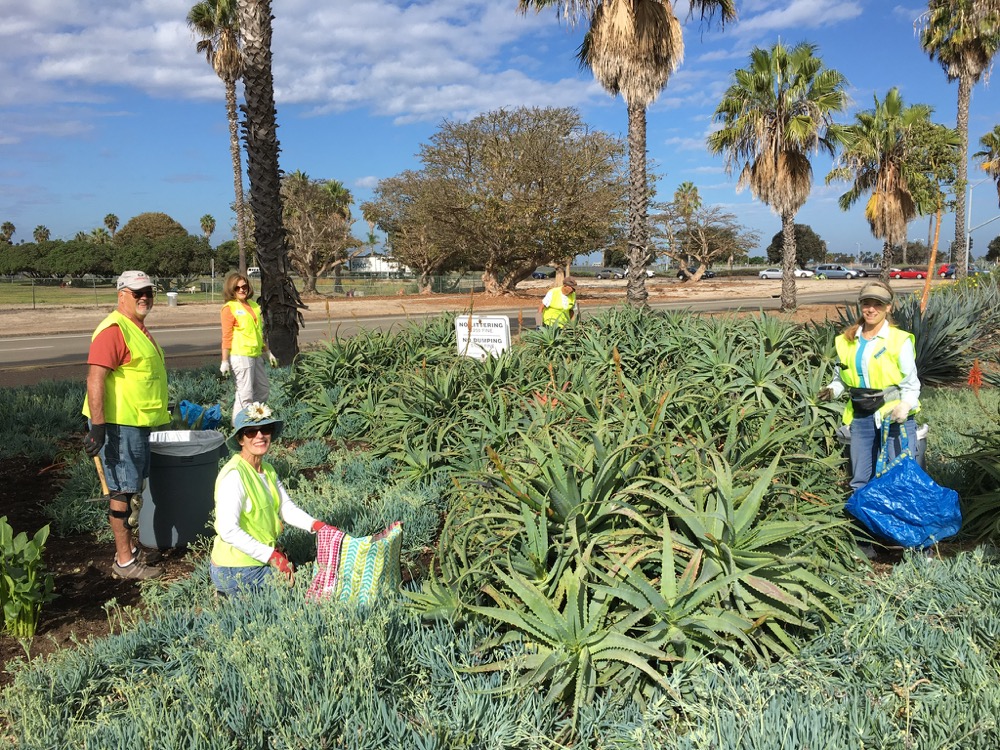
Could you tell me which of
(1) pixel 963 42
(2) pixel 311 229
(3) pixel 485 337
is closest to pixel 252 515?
(3) pixel 485 337

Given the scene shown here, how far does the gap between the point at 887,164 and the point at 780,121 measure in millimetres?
4868

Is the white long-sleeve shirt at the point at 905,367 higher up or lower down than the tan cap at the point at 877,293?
lower down

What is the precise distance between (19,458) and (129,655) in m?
4.31

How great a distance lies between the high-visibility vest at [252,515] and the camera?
11.3 ft

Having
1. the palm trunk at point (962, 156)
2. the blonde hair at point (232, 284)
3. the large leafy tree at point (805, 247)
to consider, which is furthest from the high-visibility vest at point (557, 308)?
the large leafy tree at point (805, 247)

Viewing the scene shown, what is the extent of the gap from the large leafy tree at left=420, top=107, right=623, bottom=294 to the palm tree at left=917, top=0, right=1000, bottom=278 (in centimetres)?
1289

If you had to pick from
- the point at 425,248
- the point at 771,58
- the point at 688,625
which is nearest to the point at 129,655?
the point at 688,625

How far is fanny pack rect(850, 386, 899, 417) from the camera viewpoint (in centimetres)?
450

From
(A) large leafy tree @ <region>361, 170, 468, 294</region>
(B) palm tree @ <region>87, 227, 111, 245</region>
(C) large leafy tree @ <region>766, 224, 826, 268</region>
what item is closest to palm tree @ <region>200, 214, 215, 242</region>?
(B) palm tree @ <region>87, 227, 111, 245</region>

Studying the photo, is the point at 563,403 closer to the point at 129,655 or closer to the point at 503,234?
the point at 129,655

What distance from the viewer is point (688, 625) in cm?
285

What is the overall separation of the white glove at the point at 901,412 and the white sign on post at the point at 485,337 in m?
4.02

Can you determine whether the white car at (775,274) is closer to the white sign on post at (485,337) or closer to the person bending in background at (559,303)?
the person bending in background at (559,303)

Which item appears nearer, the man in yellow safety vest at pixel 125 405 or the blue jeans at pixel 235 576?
the blue jeans at pixel 235 576
